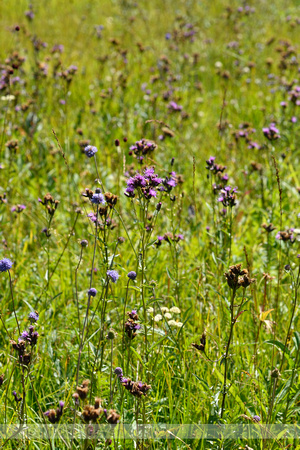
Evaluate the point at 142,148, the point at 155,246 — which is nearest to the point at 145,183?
the point at 142,148

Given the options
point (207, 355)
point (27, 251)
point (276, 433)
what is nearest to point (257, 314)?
point (207, 355)

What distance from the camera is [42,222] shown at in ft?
9.73

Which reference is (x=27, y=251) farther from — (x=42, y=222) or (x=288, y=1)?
(x=288, y=1)

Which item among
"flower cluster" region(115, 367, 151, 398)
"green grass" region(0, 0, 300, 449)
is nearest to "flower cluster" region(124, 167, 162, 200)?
"green grass" region(0, 0, 300, 449)

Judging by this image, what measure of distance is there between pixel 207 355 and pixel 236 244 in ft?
3.90

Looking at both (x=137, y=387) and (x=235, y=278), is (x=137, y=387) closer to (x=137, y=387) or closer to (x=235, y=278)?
(x=137, y=387)

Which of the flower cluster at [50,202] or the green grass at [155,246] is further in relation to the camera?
the flower cluster at [50,202]

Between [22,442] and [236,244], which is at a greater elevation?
[236,244]

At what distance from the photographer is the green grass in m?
1.65

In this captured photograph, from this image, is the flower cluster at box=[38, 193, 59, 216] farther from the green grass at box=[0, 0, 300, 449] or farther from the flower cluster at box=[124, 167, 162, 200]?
the flower cluster at box=[124, 167, 162, 200]

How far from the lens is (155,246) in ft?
7.42

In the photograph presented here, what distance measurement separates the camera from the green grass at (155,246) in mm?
1647

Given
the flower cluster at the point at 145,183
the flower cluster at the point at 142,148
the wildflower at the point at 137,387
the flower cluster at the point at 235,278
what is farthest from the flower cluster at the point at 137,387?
the flower cluster at the point at 142,148

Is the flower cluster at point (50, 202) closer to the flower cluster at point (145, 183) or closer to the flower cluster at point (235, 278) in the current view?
the flower cluster at point (145, 183)
